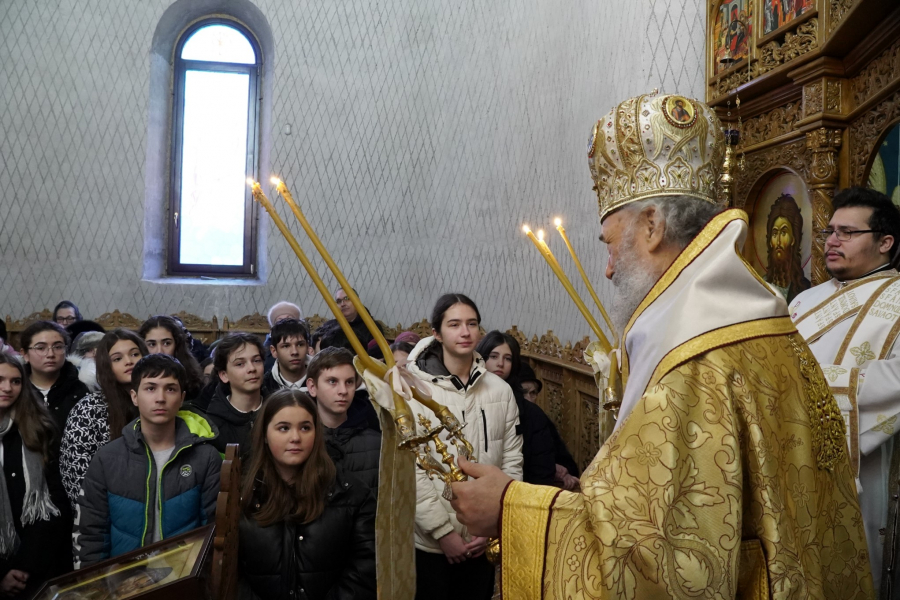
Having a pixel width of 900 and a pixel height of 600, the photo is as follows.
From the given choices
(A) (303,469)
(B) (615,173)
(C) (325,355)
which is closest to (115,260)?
(C) (325,355)

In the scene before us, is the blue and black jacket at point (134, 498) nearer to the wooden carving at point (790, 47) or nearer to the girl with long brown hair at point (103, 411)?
the girl with long brown hair at point (103, 411)

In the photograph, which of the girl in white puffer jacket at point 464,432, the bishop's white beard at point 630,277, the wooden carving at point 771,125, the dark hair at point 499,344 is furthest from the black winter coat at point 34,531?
the wooden carving at point 771,125

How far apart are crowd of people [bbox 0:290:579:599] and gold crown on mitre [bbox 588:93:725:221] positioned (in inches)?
46.3

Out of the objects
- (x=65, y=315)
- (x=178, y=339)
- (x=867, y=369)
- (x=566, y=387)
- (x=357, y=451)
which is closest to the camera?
(x=867, y=369)

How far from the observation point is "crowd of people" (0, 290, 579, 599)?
8.47ft

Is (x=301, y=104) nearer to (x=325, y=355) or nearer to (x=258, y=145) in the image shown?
(x=258, y=145)

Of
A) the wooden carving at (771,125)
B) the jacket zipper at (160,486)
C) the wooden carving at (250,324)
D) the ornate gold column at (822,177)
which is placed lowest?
the jacket zipper at (160,486)

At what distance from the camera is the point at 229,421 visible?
3334 mm

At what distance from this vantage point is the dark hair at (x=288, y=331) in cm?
429

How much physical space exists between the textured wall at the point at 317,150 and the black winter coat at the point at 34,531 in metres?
4.91

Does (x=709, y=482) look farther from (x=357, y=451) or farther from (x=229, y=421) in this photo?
(x=229, y=421)

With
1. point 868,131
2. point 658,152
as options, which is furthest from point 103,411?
point 868,131

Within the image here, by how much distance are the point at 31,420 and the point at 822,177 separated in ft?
12.2

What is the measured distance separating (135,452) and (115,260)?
6785 mm
